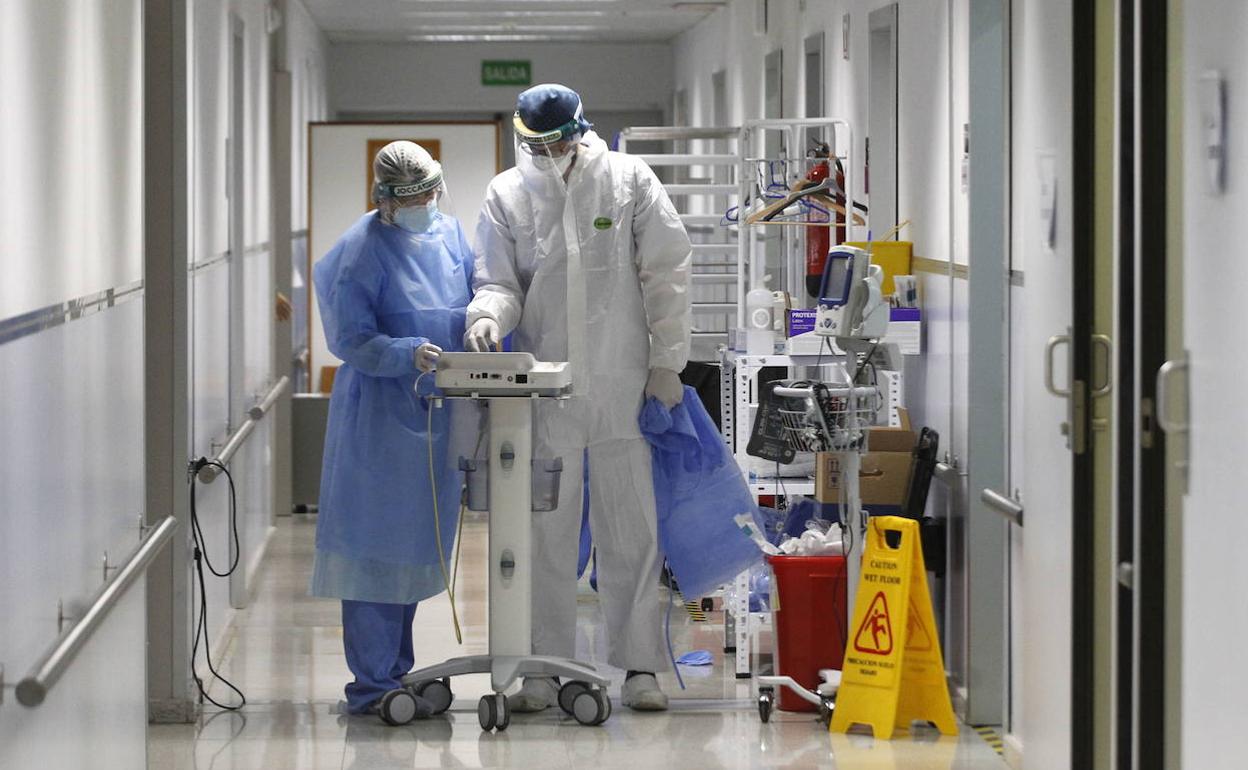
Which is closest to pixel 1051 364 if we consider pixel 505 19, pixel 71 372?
pixel 71 372

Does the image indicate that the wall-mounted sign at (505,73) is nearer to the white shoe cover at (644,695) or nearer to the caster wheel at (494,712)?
the white shoe cover at (644,695)

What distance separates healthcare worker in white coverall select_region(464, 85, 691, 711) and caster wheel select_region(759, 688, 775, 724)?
0.98 feet

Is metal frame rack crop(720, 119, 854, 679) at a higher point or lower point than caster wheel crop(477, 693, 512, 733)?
higher

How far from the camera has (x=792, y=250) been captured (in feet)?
25.9

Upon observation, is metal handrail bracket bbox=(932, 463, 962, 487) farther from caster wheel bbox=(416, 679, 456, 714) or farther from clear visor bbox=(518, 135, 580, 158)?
caster wheel bbox=(416, 679, 456, 714)

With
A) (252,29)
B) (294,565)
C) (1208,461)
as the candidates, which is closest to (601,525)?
(1208,461)

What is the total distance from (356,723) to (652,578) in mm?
939

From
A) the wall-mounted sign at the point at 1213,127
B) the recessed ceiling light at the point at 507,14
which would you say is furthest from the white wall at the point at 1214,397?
the recessed ceiling light at the point at 507,14

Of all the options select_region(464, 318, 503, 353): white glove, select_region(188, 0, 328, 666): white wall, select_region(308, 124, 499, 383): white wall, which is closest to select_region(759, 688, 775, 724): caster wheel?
select_region(464, 318, 503, 353): white glove

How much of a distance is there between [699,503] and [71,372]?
2.28 metres

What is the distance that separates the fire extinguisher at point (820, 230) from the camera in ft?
19.7

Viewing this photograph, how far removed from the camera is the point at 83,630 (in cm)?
305

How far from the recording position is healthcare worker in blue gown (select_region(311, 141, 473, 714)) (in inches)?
189

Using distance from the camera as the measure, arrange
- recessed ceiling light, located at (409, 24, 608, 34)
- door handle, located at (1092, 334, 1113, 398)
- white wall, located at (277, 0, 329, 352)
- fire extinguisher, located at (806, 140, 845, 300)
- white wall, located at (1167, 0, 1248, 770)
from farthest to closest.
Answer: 1. recessed ceiling light, located at (409, 24, 608, 34)
2. white wall, located at (277, 0, 329, 352)
3. fire extinguisher, located at (806, 140, 845, 300)
4. door handle, located at (1092, 334, 1113, 398)
5. white wall, located at (1167, 0, 1248, 770)
